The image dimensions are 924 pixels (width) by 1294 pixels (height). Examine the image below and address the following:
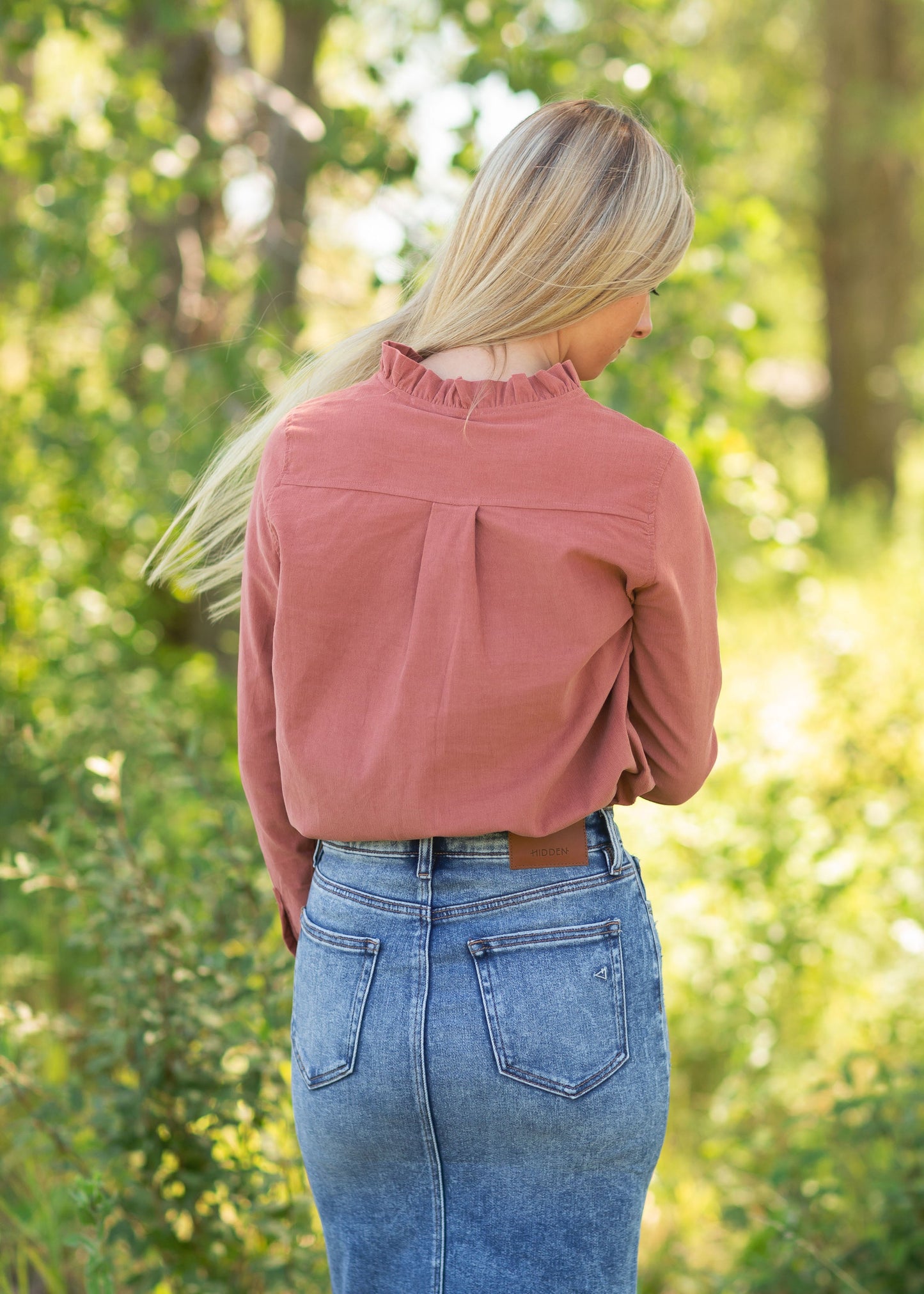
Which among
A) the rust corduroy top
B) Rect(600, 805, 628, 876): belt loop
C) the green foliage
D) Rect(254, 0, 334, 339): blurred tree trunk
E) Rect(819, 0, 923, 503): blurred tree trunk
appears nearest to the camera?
the rust corduroy top

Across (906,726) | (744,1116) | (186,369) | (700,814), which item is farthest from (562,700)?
(906,726)

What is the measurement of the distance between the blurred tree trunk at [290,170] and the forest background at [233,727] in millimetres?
20

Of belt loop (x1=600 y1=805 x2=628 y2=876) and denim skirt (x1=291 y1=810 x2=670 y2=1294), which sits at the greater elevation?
belt loop (x1=600 y1=805 x2=628 y2=876)

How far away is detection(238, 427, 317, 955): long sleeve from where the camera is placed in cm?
142

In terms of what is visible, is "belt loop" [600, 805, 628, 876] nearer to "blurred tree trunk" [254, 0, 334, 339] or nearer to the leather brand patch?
the leather brand patch

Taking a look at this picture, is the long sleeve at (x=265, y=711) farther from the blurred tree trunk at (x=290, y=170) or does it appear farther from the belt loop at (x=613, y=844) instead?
the blurred tree trunk at (x=290, y=170)

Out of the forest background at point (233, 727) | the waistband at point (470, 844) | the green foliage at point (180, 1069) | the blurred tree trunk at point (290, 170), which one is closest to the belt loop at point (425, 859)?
the waistband at point (470, 844)

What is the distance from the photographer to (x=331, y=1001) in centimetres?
139

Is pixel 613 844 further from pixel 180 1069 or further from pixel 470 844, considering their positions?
pixel 180 1069

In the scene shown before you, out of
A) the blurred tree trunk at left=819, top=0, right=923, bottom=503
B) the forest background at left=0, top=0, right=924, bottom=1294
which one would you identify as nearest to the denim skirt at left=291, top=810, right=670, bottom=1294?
the forest background at left=0, top=0, right=924, bottom=1294

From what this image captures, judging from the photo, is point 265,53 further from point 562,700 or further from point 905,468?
point 905,468

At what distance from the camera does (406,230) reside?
122 inches

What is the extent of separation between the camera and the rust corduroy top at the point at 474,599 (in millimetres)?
1269

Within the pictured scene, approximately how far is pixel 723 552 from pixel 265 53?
4.72 meters
